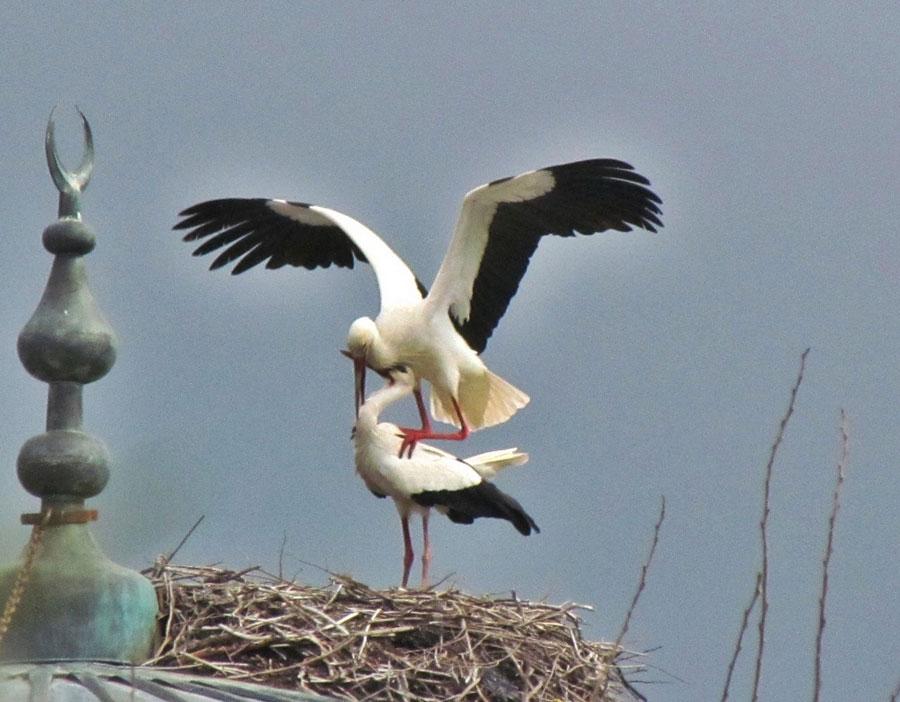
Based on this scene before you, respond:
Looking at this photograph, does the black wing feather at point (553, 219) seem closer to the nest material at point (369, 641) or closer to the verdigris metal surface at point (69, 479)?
the nest material at point (369, 641)

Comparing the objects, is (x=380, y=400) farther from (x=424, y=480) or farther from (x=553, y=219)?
(x=553, y=219)

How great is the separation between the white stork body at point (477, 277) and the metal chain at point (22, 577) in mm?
4530

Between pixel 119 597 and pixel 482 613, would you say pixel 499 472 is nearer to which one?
pixel 482 613

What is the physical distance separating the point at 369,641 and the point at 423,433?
231 centimetres

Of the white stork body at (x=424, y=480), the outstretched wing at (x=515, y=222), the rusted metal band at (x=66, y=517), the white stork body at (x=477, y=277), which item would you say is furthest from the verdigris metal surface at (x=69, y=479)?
the outstretched wing at (x=515, y=222)

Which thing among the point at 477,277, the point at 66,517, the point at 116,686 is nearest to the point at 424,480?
the point at 477,277

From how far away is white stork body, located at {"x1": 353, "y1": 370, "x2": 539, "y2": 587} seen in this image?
29.8 feet

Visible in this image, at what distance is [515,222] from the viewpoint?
10.3 metres

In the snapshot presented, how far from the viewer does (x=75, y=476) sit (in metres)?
5.58

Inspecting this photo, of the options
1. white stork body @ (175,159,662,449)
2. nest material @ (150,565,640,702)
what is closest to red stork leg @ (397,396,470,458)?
white stork body @ (175,159,662,449)

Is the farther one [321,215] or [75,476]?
[321,215]

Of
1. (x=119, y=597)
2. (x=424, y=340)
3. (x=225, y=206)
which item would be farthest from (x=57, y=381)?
(x=225, y=206)

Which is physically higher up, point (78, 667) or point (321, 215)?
point (321, 215)

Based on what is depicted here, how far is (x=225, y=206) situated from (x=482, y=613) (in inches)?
149
